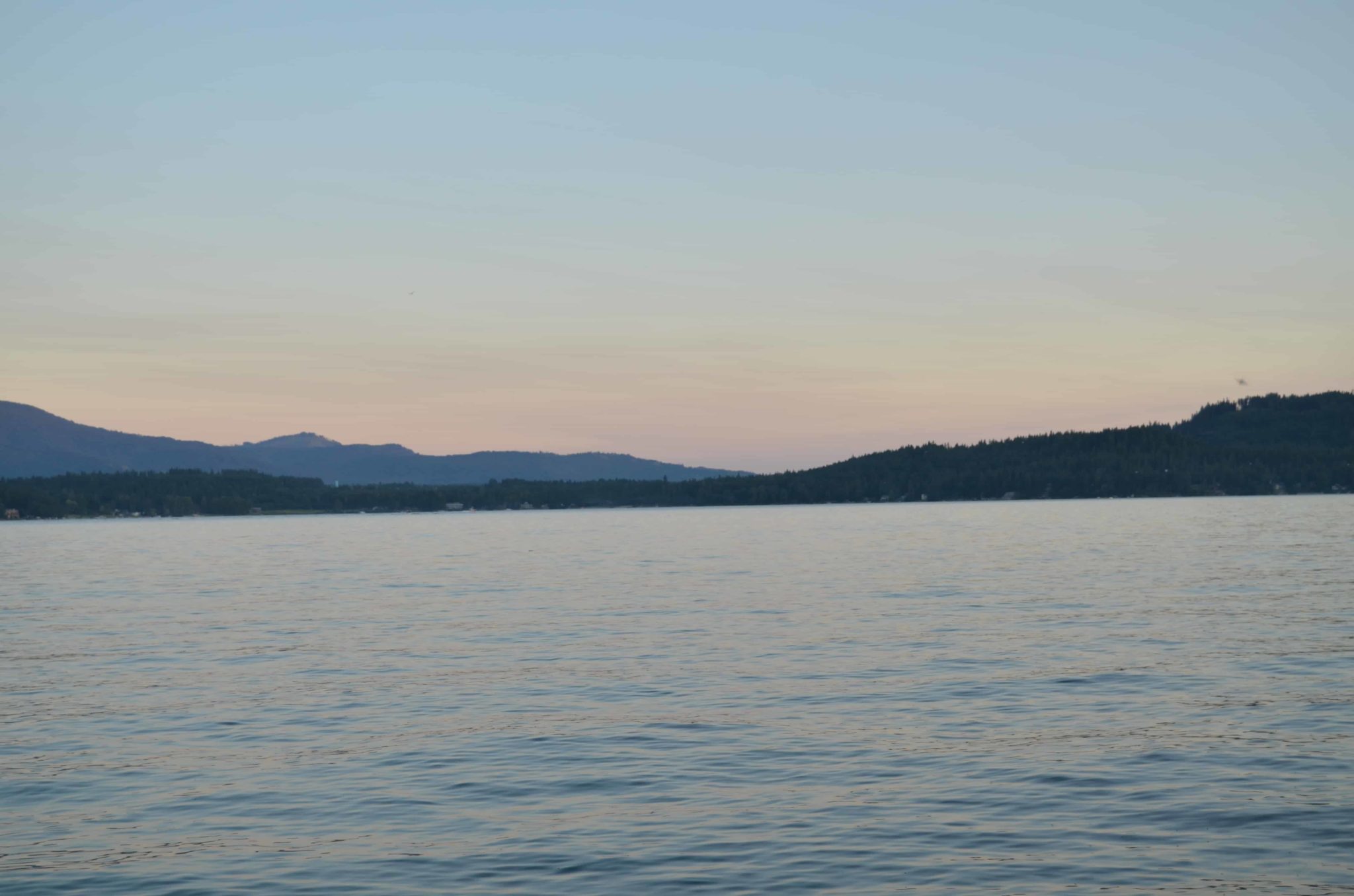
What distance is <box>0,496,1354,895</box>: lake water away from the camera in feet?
60.0

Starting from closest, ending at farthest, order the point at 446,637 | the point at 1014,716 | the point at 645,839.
Answer: the point at 645,839, the point at 1014,716, the point at 446,637

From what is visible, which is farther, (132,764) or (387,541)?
(387,541)

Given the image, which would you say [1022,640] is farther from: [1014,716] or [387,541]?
[387,541]

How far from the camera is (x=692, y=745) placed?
26250 mm

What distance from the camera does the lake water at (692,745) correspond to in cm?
1830

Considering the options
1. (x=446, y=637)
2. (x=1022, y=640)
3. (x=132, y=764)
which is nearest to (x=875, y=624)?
(x=1022, y=640)

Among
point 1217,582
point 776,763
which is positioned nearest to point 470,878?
point 776,763

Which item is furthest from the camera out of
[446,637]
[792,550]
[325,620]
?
[792,550]

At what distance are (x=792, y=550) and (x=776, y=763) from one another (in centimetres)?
8896

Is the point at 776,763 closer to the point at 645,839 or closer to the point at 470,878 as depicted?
the point at 645,839

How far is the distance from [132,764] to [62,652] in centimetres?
2231

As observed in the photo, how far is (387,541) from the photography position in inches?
6363

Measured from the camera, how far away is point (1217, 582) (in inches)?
2616

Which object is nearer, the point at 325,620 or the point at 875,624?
the point at 875,624
